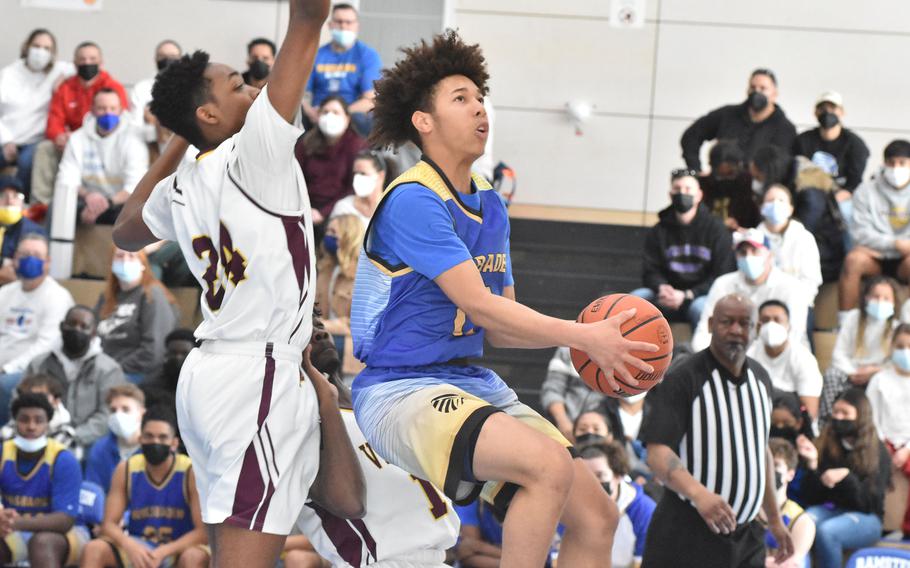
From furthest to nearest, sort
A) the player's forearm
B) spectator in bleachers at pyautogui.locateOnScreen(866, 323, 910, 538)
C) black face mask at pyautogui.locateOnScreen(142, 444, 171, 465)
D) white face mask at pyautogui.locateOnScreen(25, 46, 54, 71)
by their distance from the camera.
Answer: white face mask at pyautogui.locateOnScreen(25, 46, 54, 71) < spectator in bleachers at pyautogui.locateOnScreen(866, 323, 910, 538) < black face mask at pyautogui.locateOnScreen(142, 444, 171, 465) < the player's forearm

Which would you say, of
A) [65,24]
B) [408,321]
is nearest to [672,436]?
[408,321]

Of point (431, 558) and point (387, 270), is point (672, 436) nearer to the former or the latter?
point (431, 558)

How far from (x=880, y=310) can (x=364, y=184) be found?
4.00 meters

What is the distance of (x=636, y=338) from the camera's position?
3895 mm

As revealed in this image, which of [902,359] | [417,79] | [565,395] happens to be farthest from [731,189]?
[417,79]

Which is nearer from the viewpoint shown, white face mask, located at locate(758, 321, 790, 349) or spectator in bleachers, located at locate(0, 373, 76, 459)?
spectator in bleachers, located at locate(0, 373, 76, 459)

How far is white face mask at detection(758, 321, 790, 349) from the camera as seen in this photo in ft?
29.5

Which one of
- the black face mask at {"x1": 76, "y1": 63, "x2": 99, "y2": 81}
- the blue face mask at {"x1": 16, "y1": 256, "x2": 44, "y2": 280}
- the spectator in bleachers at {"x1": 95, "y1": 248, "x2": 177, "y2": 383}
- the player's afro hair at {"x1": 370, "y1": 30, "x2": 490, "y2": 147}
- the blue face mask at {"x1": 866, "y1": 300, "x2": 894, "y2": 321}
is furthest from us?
the black face mask at {"x1": 76, "y1": 63, "x2": 99, "y2": 81}

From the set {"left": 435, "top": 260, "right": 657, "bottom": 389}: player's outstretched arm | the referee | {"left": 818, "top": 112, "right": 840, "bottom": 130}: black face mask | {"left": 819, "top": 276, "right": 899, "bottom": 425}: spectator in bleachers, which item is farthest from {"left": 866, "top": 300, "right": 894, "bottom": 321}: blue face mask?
{"left": 435, "top": 260, "right": 657, "bottom": 389}: player's outstretched arm

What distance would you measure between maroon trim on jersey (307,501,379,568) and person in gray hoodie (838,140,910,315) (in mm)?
6538

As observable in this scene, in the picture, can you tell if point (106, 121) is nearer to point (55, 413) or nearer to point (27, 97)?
point (27, 97)

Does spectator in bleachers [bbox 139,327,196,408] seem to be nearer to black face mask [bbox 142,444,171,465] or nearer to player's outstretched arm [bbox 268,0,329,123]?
black face mask [bbox 142,444,171,465]

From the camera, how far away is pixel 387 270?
4.17m

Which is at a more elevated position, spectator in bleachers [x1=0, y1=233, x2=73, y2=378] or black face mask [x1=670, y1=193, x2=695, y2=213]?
black face mask [x1=670, y1=193, x2=695, y2=213]
